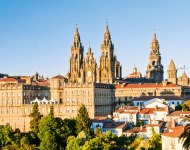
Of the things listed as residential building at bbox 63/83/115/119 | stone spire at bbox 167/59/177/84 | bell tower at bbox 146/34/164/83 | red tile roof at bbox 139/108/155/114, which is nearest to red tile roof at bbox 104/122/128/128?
red tile roof at bbox 139/108/155/114

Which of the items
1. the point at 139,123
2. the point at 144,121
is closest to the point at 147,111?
the point at 144,121

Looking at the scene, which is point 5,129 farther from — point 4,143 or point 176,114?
point 176,114

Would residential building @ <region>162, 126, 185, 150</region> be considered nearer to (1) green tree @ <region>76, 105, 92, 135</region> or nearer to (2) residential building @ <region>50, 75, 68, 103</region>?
(1) green tree @ <region>76, 105, 92, 135</region>

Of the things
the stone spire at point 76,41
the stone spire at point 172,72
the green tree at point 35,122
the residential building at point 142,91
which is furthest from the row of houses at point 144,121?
the stone spire at point 172,72

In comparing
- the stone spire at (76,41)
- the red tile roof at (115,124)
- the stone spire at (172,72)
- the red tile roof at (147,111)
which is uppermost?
the stone spire at (76,41)

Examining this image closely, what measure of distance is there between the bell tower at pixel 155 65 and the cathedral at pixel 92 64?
1640 cm

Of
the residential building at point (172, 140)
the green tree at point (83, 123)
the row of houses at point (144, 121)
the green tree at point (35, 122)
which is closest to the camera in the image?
the residential building at point (172, 140)

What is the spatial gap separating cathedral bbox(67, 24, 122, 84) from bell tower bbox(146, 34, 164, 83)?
1640 centimetres

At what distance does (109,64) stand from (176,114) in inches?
1791

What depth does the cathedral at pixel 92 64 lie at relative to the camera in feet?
370

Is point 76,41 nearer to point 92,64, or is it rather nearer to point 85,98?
point 92,64

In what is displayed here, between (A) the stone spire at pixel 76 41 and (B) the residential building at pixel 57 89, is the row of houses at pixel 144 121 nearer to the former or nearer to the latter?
→ (B) the residential building at pixel 57 89

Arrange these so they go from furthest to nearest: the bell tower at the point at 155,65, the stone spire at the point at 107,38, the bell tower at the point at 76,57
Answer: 1. the bell tower at the point at 155,65
2. the stone spire at the point at 107,38
3. the bell tower at the point at 76,57

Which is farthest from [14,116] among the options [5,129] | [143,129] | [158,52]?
[158,52]
